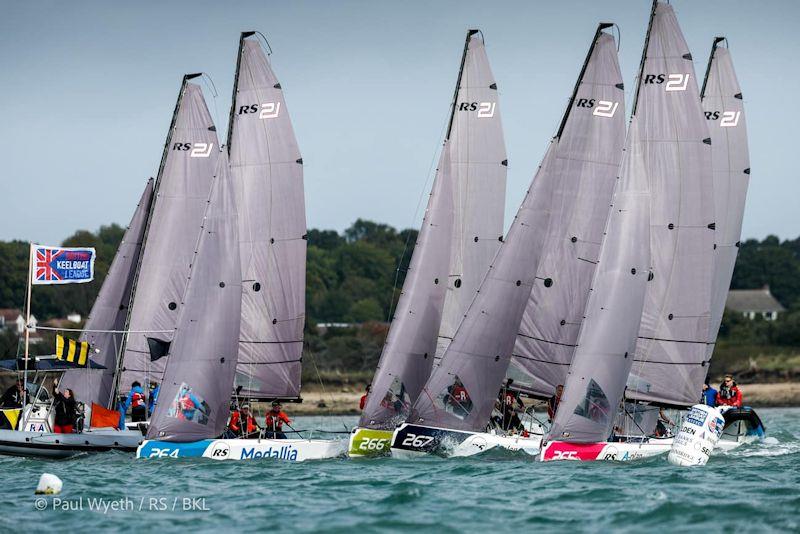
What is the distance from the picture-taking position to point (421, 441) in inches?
1383

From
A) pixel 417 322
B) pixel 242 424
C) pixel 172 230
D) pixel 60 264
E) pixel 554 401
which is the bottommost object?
pixel 242 424

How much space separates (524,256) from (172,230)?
36.3 ft

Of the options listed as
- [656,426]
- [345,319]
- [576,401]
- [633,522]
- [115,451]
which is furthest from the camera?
[345,319]

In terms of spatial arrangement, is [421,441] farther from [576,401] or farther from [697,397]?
[697,397]

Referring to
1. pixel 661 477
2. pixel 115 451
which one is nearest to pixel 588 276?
pixel 661 477

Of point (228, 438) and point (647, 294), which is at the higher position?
point (647, 294)

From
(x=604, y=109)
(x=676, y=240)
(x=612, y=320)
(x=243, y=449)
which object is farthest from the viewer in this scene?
(x=604, y=109)

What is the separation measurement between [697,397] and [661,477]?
7.34m

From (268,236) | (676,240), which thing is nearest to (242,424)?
(268,236)

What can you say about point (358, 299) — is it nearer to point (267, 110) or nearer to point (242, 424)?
point (267, 110)

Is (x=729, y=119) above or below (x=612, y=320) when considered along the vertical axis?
above

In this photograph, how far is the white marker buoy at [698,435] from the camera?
3228 cm

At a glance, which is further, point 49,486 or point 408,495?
point 49,486

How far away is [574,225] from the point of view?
3803 cm
